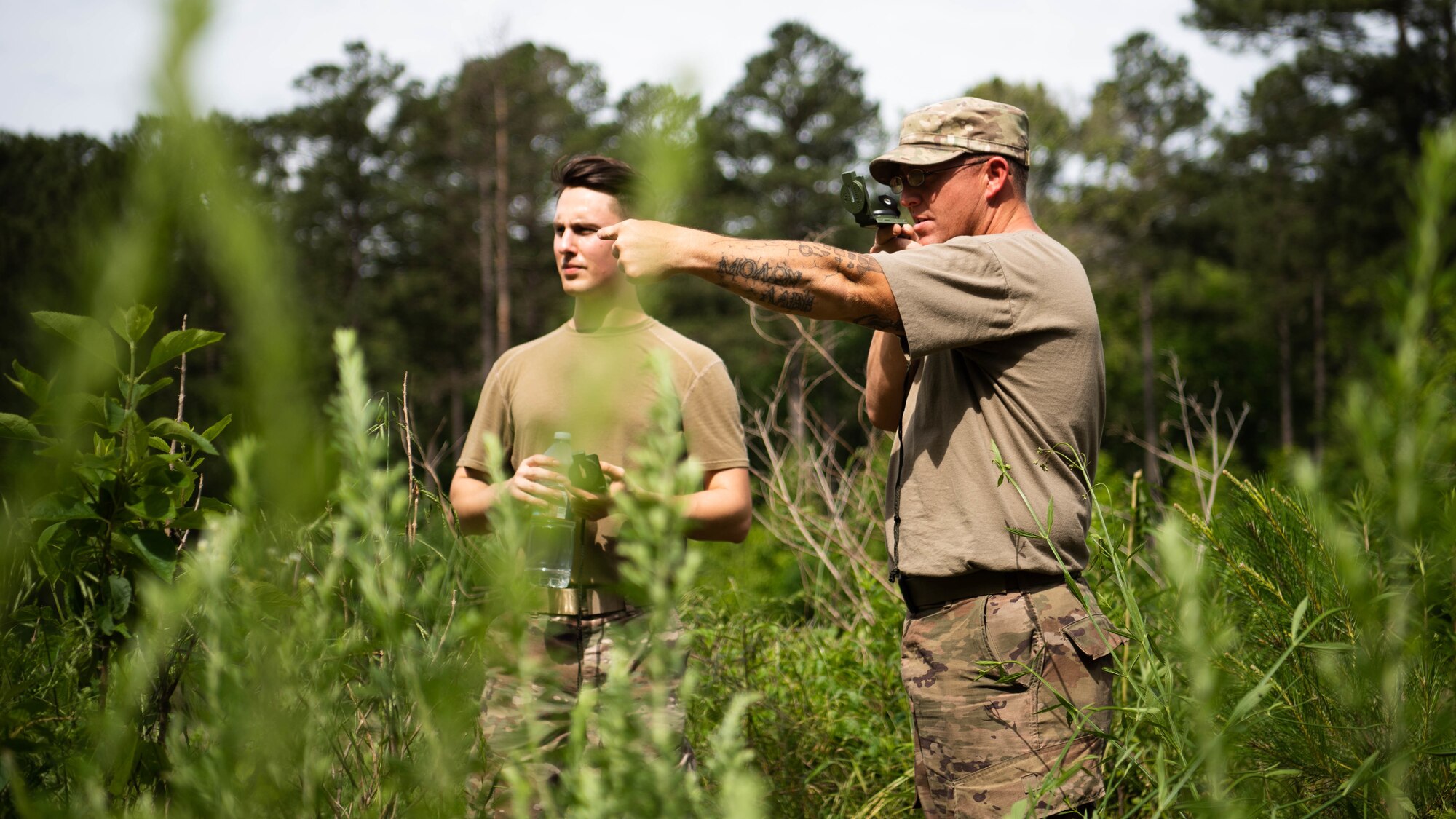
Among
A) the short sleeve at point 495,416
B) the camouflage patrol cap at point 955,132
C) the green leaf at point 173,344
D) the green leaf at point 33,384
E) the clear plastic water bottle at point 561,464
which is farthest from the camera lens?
the short sleeve at point 495,416

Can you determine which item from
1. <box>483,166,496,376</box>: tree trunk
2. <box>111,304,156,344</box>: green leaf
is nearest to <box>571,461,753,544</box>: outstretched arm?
<box>111,304,156,344</box>: green leaf

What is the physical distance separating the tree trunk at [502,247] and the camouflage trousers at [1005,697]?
Answer: 2026 centimetres

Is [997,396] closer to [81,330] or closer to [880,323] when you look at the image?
[880,323]

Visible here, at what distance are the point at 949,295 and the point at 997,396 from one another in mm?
266

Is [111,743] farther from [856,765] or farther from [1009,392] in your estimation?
[856,765]

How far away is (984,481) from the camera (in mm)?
2098

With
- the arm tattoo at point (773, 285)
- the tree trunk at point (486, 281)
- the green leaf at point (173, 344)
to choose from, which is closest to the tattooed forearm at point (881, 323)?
the arm tattoo at point (773, 285)

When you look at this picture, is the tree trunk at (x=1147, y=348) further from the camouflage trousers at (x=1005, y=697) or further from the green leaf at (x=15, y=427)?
the green leaf at (x=15, y=427)

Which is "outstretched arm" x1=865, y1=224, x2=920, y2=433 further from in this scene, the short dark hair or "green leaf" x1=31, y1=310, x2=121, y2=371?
"green leaf" x1=31, y1=310, x2=121, y2=371

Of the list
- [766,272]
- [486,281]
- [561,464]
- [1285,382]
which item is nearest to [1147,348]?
[1285,382]

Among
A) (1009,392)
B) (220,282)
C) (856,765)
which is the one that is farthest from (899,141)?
(220,282)

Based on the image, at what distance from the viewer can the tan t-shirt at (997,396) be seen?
2004 millimetres

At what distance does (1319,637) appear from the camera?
1.44 meters

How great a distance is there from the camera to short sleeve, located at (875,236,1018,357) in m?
1.97
